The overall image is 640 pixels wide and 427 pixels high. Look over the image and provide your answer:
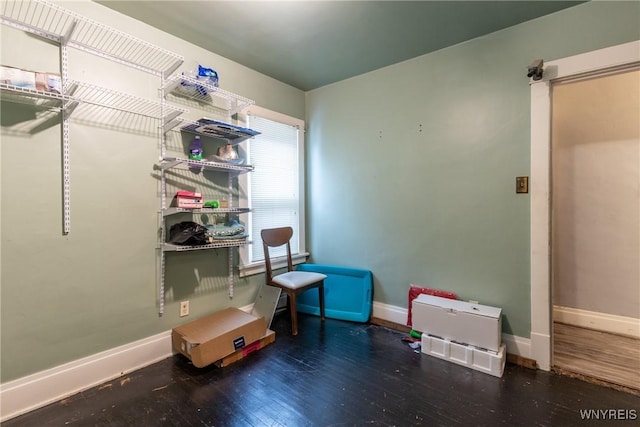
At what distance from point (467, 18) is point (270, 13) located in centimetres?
137

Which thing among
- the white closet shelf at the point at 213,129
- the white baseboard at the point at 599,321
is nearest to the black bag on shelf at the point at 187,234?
the white closet shelf at the point at 213,129

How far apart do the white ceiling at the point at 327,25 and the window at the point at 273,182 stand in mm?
612

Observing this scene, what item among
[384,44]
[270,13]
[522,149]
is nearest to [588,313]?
[522,149]

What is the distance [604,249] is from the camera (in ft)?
8.68

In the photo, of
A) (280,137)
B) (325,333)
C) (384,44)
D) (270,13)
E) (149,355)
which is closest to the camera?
(270,13)

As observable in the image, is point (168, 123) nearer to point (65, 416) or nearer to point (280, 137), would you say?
point (280, 137)

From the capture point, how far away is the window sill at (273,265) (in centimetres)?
270

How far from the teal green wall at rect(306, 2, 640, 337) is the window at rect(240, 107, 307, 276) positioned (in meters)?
0.23

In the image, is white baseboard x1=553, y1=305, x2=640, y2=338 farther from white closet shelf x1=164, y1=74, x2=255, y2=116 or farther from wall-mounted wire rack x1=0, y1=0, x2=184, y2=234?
wall-mounted wire rack x1=0, y1=0, x2=184, y2=234

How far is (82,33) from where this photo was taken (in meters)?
1.82

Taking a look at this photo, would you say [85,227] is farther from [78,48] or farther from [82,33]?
[82,33]

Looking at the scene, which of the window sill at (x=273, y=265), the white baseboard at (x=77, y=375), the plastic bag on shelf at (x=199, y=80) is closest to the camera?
the white baseboard at (x=77, y=375)

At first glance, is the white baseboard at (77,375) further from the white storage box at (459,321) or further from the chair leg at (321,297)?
the white storage box at (459,321)

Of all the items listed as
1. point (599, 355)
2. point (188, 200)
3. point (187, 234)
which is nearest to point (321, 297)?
point (187, 234)
